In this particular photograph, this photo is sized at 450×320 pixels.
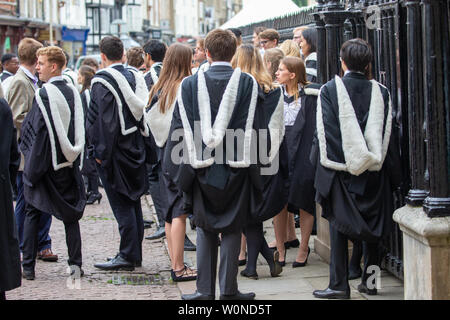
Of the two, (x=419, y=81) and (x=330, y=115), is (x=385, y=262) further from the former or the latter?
(x=419, y=81)

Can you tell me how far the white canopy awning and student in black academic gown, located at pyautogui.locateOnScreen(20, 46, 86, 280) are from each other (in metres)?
9.40

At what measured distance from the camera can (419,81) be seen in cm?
526

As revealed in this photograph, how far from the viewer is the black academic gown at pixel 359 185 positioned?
5871 mm

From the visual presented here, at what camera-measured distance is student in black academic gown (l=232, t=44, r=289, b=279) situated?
667 centimetres

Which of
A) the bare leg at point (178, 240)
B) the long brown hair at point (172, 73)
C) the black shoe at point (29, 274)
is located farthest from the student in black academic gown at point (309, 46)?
the black shoe at point (29, 274)

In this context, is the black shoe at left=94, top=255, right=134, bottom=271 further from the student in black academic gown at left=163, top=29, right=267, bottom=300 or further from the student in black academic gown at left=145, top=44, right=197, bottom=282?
the student in black academic gown at left=163, top=29, right=267, bottom=300

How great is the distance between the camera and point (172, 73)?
7.25m

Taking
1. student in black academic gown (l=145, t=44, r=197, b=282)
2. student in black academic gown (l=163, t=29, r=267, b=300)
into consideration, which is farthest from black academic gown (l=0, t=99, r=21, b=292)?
student in black academic gown (l=145, t=44, r=197, b=282)

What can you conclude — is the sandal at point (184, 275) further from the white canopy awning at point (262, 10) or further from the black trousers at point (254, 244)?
the white canopy awning at point (262, 10)

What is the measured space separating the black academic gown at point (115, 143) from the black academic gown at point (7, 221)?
1890mm

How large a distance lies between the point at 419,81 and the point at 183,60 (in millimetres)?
2549

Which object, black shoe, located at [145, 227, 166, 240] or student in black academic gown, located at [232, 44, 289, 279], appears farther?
black shoe, located at [145, 227, 166, 240]

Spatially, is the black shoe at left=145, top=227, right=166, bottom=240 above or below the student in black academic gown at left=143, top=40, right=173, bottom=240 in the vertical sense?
below

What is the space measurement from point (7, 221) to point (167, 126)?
Answer: 2.30 metres
